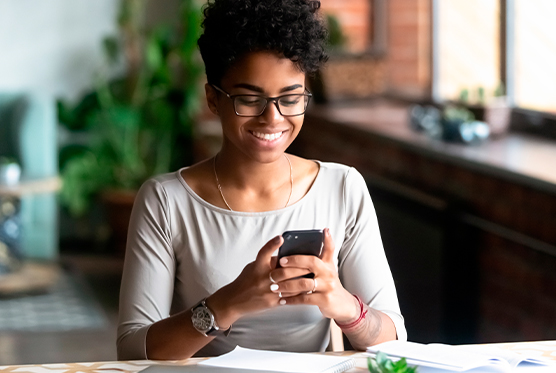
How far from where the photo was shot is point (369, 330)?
1401 millimetres

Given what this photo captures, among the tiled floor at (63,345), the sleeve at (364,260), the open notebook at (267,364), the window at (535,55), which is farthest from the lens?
the tiled floor at (63,345)

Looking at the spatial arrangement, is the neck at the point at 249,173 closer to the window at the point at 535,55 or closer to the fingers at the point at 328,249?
the fingers at the point at 328,249

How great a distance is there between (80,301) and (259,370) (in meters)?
3.13

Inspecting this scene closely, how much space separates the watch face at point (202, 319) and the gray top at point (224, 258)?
16cm

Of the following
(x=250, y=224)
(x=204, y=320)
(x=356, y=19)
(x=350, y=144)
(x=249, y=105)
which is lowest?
(x=350, y=144)

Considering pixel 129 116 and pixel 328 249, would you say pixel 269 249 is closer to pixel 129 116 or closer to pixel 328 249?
pixel 328 249

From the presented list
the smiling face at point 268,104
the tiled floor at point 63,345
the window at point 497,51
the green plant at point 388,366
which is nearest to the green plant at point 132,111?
the tiled floor at point 63,345

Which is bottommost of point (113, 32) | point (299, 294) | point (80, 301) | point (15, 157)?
point (80, 301)

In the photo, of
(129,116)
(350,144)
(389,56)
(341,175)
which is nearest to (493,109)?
(350,144)

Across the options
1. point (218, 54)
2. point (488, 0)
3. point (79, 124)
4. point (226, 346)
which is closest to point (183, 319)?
point (226, 346)

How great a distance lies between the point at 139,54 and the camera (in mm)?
5297

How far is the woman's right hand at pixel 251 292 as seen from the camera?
1.26 meters

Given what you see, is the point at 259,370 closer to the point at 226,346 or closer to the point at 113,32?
the point at 226,346

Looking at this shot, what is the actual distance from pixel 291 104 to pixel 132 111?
150 inches
